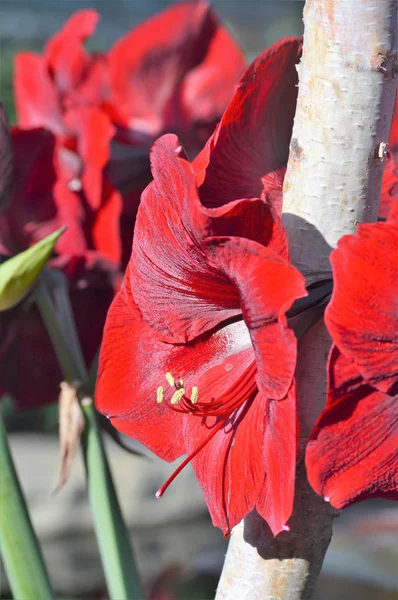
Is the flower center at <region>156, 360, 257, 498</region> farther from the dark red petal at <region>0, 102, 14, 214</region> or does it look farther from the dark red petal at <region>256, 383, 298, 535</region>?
the dark red petal at <region>0, 102, 14, 214</region>

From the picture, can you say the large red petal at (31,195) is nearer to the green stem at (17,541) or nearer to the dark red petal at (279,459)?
the green stem at (17,541)

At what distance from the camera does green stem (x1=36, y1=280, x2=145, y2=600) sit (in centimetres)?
50

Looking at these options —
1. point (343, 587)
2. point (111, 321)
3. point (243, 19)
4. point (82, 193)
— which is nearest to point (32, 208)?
point (82, 193)

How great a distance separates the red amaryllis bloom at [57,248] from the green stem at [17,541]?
12 centimetres

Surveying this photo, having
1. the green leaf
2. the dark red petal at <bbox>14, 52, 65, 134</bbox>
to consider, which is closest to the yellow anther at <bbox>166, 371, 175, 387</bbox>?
the green leaf

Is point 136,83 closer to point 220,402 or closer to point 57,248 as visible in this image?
point 57,248

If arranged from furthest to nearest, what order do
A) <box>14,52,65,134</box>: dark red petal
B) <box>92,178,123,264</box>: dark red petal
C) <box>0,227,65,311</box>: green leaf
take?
1. <box>14,52,65,134</box>: dark red petal
2. <box>92,178,123,264</box>: dark red petal
3. <box>0,227,65,311</box>: green leaf

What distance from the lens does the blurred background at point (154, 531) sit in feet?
2.52

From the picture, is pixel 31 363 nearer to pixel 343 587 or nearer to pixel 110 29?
pixel 343 587

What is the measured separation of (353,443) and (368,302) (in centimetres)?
6

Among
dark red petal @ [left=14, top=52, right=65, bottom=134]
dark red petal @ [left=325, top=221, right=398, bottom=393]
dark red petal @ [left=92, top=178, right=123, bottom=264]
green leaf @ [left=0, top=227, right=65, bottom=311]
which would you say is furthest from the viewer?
dark red petal @ [left=14, top=52, right=65, bottom=134]

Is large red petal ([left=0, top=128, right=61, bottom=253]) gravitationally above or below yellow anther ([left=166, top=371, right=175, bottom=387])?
above

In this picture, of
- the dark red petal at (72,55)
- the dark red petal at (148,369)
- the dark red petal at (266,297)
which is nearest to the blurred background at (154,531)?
the dark red petal at (148,369)

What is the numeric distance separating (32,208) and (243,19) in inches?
93.2
